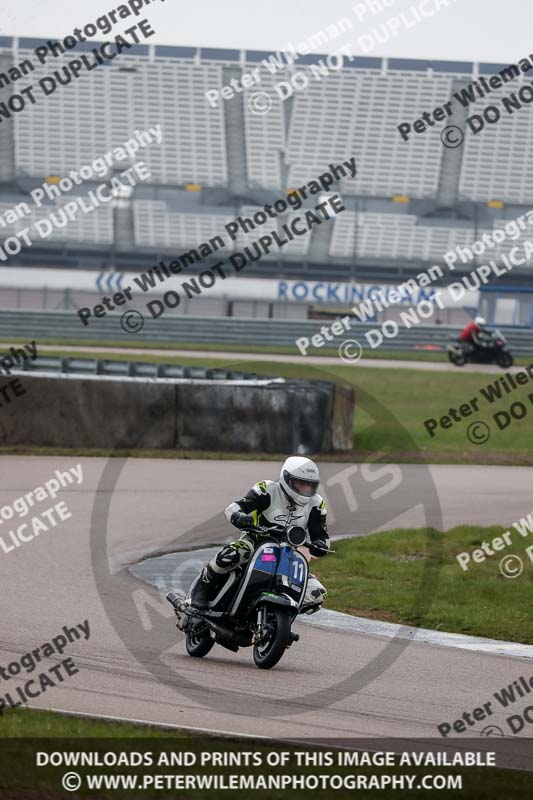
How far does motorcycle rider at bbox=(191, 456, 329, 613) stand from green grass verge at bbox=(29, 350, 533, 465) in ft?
35.1

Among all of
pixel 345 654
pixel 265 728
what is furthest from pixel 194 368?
pixel 265 728

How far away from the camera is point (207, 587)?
8.30 m

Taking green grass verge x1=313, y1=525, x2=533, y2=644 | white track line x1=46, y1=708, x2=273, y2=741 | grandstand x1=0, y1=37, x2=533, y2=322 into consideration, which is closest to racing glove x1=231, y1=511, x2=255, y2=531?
white track line x1=46, y1=708, x2=273, y2=741

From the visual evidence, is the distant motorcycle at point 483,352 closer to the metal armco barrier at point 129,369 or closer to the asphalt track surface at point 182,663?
the metal armco barrier at point 129,369

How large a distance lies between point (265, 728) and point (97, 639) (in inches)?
89.5

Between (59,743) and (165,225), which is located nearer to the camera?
(59,743)

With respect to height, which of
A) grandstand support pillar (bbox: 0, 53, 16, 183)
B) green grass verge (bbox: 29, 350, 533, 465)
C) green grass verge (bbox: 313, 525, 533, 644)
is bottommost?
green grass verge (bbox: 29, 350, 533, 465)

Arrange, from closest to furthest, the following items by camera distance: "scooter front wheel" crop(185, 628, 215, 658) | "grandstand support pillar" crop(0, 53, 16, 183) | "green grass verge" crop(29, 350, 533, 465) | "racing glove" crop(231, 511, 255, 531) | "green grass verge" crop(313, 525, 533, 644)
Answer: "racing glove" crop(231, 511, 255, 531) → "scooter front wheel" crop(185, 628, 215, 658) → "green grass verge" crop(313, 525, 533, 644) → "green grass verge" crop(29, 350, 533, 465) → "grandstand support pillar" crop(0, 53, 16, 183)

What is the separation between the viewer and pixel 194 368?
24031mm

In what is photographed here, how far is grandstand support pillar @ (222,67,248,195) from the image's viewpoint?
6825 cm

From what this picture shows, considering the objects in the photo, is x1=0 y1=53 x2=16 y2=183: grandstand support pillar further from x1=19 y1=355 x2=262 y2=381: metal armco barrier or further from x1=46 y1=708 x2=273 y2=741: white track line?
x1=46 y1=708 x2=273 y2=741: white track line

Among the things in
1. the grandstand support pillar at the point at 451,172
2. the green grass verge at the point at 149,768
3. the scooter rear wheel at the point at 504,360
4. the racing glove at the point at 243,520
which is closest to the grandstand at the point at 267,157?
the grandstand support pillar at the point at 451,172

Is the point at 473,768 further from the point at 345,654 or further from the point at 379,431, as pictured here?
the point at 379,431

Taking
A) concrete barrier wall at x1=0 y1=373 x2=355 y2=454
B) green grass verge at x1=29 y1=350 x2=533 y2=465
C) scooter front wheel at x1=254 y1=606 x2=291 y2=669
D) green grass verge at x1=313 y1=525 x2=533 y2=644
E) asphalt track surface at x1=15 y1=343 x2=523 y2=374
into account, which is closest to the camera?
scooter front wheel at x1=254 y1=606 x2=291 y2=669
